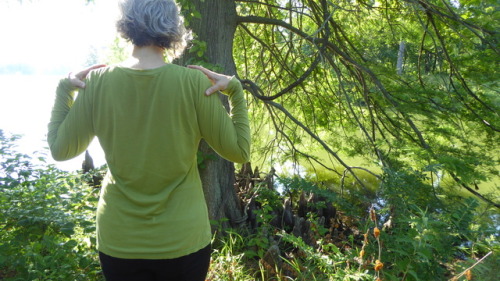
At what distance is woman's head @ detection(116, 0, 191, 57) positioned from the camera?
1.26 meters

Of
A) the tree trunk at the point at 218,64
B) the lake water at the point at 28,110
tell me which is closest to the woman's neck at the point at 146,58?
the tree trunk at the point at 218,64

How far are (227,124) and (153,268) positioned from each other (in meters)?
0.57

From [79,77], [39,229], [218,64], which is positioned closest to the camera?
[79,77]

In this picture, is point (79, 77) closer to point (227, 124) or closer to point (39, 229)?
point (227, 124)

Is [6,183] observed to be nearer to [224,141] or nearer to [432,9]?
[224,141]

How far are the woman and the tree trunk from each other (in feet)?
6.26

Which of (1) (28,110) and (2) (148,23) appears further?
(1) (28,110)

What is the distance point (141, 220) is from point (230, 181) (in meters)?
2.34

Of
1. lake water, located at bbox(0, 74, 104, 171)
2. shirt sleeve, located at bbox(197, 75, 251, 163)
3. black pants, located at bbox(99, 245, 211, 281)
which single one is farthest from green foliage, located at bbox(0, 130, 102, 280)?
lake water, located at bbox(0, 74, 104, 171)

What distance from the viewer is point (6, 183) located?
253 centimetres

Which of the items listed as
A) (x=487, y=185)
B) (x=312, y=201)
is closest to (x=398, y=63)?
(x=487, y=185)

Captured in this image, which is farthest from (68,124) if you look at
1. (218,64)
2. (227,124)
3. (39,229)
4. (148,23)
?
(218,64)

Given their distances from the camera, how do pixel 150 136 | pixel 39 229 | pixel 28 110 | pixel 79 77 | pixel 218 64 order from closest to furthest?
pixel 150 136, pixel 79 77, pixel 39 229, pixel 218 64, pixel 28 110

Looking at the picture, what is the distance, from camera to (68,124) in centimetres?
135
